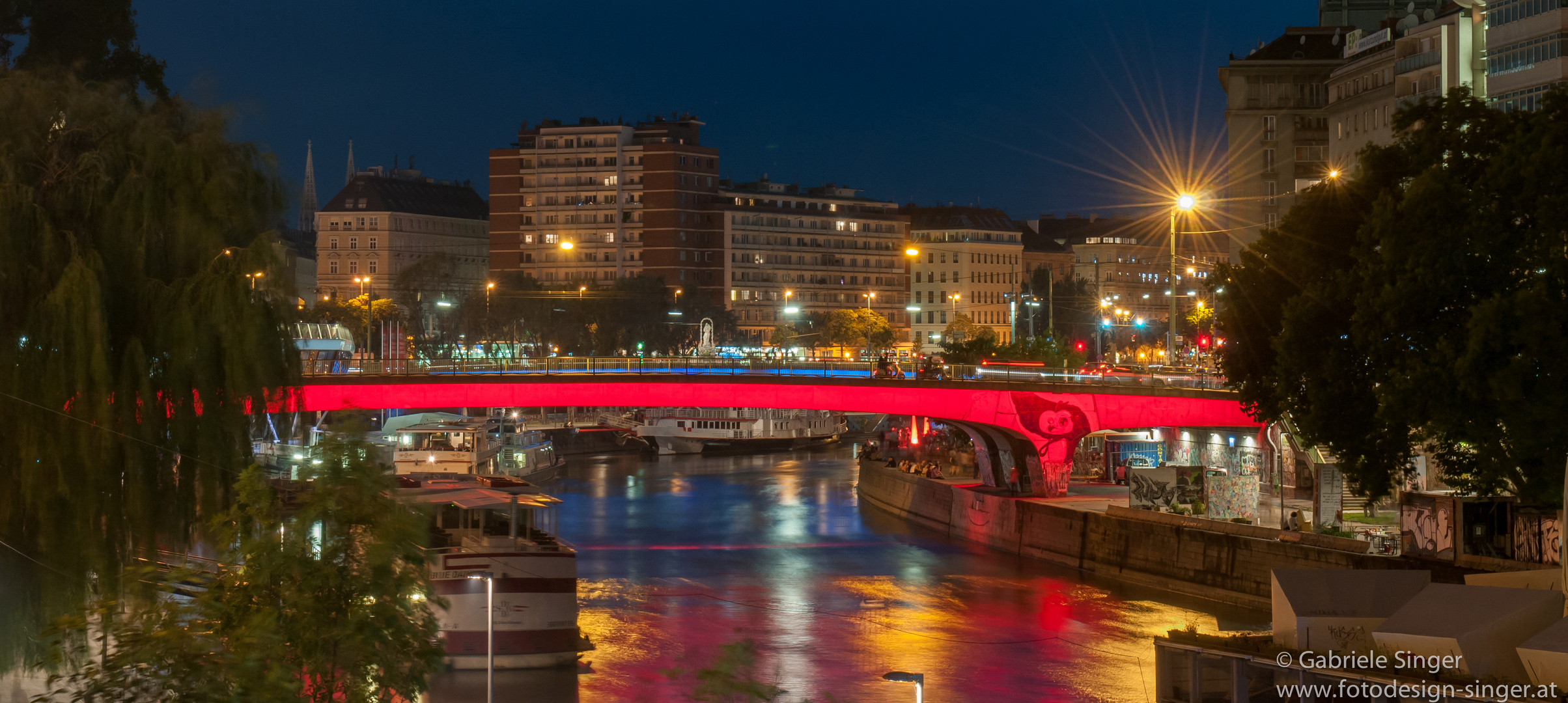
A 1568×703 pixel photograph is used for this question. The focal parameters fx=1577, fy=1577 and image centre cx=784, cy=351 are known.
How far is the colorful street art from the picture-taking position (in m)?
44.1

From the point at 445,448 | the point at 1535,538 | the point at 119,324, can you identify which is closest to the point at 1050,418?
the point at 1535,538

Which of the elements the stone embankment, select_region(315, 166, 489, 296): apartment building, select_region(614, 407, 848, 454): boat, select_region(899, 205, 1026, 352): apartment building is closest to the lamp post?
the stone embankment

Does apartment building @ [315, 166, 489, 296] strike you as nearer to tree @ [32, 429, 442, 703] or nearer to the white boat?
the white boat

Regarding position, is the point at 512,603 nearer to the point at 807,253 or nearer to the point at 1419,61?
the point at 1419,61

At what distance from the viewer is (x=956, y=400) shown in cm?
5594

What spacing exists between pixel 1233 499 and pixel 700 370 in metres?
21.0

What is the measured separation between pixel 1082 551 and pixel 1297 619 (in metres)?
25.5

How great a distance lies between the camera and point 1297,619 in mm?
22719

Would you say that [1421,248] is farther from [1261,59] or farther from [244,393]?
[1261,59]

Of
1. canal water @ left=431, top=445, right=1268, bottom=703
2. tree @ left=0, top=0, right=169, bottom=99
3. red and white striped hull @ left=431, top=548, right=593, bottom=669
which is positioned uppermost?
tree @ left=0, top=0, right=169, bottom=99

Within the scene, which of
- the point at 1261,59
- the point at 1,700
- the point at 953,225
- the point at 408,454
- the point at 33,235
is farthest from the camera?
the point at 953,225

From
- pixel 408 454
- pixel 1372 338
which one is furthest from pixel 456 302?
pixel 1372 338

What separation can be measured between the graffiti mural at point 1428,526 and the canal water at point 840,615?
13.9 feet

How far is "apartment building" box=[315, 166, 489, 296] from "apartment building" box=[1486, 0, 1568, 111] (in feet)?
406
